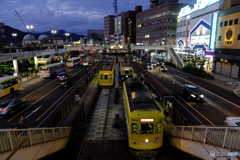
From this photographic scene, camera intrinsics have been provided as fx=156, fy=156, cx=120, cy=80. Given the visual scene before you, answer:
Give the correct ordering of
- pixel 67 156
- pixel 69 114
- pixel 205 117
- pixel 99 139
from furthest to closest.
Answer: pixel 69 114, pixel 205 117, pixel 99 139, pixel 67 156

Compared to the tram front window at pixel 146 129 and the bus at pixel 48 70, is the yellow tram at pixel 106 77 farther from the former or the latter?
the bus at pixel 48 70

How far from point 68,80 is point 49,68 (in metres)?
Result: 10.8

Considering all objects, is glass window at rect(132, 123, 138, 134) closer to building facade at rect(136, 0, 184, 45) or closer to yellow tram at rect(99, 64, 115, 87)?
yellow tram at rect(99, 64, 115, 87)

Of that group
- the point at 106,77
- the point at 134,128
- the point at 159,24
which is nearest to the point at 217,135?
the point at 134,128

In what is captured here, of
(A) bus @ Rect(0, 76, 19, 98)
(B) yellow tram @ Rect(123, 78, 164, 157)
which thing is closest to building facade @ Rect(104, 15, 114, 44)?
(A) bus @ Rect(0, 76, 19, 98)

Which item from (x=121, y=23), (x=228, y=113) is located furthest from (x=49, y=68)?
(x=121, y=23)

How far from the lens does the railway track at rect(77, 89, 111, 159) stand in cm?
1080

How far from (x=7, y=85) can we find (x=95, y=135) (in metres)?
19.9

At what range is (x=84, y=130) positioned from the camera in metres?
14.0

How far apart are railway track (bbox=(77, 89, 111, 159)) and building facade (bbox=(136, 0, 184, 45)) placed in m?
66.7

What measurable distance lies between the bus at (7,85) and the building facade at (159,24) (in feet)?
222

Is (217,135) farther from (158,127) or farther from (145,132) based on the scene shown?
(145,132)

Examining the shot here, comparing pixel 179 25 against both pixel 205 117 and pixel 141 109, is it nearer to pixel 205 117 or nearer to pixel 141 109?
pixel 205 117

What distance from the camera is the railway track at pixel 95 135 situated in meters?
10.8
